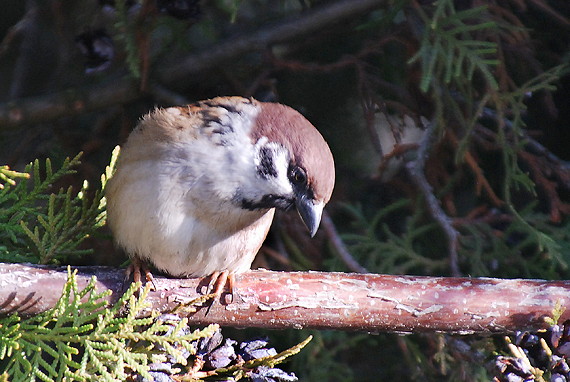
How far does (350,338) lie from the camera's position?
3291mm

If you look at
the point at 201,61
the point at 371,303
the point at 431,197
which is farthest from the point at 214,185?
the point at 431,197

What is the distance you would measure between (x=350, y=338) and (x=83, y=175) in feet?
4.48

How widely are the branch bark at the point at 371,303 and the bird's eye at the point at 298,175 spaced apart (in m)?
0.30

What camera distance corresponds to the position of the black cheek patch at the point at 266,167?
246 cm

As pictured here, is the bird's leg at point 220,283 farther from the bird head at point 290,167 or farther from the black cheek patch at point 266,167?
the black cheek patch at point 266,167

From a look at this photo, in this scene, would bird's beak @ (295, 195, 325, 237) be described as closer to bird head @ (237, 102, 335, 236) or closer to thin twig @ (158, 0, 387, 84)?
bird head @ (237, 102, 335, 236)

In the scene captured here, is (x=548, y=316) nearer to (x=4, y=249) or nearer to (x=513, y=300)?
(x=513, y=300)

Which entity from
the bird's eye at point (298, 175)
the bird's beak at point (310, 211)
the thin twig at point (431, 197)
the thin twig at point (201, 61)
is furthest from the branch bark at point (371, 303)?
the thin twig at point (201, 61)

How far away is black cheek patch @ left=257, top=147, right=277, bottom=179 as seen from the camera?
2.46m

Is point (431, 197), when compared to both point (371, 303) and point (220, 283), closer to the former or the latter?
point (371, 303)

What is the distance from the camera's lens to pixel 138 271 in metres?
2.47

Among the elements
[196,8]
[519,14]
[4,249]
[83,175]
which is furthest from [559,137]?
[4,249]

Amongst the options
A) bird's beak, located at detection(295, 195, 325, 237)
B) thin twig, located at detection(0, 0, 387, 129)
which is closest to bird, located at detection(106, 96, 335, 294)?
bird's beak, located at detection(295, 195, 325, 237)

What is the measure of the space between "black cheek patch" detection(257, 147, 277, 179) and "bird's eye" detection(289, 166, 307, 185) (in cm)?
6
